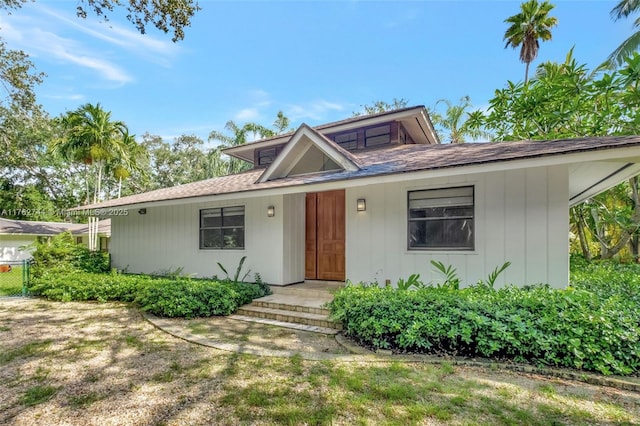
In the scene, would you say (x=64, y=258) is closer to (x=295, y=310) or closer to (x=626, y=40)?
(x=295, y=310)

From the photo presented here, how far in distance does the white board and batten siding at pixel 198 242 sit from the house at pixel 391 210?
0.04m

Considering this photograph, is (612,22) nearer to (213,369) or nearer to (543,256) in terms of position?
(543,256)

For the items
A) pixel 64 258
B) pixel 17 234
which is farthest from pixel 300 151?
pixel 17 234

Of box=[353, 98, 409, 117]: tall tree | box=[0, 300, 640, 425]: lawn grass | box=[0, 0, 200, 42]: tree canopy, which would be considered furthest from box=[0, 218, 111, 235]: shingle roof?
box=[353, 98, 409, 117]: tall tree

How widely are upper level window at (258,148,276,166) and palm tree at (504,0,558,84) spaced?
1518cm

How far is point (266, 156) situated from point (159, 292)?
6298mm

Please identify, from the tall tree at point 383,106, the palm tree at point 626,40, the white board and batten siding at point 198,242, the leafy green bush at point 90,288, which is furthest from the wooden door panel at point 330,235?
the tall tree at point 383,106

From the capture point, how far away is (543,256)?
5.30 m

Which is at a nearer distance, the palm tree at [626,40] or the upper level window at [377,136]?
the upper level window at [377,136]

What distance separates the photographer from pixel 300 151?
820 centimetres

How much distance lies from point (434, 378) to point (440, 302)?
3.73 ft

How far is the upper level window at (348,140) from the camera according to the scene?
32.4 feet

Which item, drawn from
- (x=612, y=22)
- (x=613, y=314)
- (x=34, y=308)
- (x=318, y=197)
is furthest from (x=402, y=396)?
(x=612, y=22)

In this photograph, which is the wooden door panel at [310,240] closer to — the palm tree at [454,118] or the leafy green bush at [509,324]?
the leafy green bush at [509,324]
